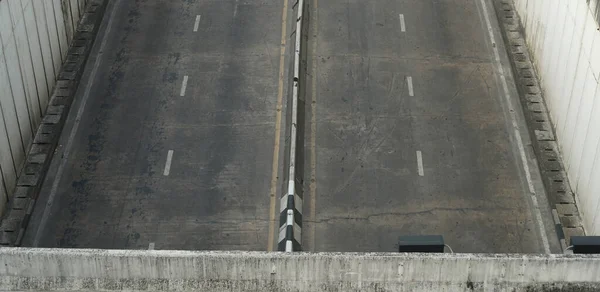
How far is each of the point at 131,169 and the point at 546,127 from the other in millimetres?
11842

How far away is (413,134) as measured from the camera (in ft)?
103

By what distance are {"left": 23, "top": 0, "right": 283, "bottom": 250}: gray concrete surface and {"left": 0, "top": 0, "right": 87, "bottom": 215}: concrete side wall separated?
3.50ft

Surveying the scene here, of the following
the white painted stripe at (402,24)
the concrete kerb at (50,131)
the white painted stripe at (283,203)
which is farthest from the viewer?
the white painted stripe at (402,24)

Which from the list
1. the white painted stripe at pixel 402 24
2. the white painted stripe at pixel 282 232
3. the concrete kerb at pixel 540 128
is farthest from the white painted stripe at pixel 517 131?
the white painted stripe at pixel 282 232

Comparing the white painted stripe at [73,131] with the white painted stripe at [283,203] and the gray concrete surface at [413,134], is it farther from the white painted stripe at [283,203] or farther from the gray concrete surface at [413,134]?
the gray concrete surface at [413,134]

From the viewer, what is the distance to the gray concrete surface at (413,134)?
28109 millimetres

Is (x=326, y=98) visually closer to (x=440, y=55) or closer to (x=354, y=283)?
(x=440, y=55)

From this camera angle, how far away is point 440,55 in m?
34.7

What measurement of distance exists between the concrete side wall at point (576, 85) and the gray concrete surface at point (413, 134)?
1.11 meters

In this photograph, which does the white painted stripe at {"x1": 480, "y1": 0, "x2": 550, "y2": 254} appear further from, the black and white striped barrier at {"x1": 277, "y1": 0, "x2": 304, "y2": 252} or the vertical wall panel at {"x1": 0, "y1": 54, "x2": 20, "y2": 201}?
the vertical wall panel at {"x1": 0, "y1": 54, "x2": 20, "y2": 201}

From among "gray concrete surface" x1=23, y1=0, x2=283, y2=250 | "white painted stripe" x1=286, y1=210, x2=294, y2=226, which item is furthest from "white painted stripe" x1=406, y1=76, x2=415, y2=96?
"white painted stripe" x1=286, y1=210, x2=294, y2=226

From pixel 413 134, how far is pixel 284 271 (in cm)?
1349

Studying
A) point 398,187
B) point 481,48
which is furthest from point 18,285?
point 481,48

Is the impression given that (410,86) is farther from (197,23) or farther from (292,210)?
(197,23)
